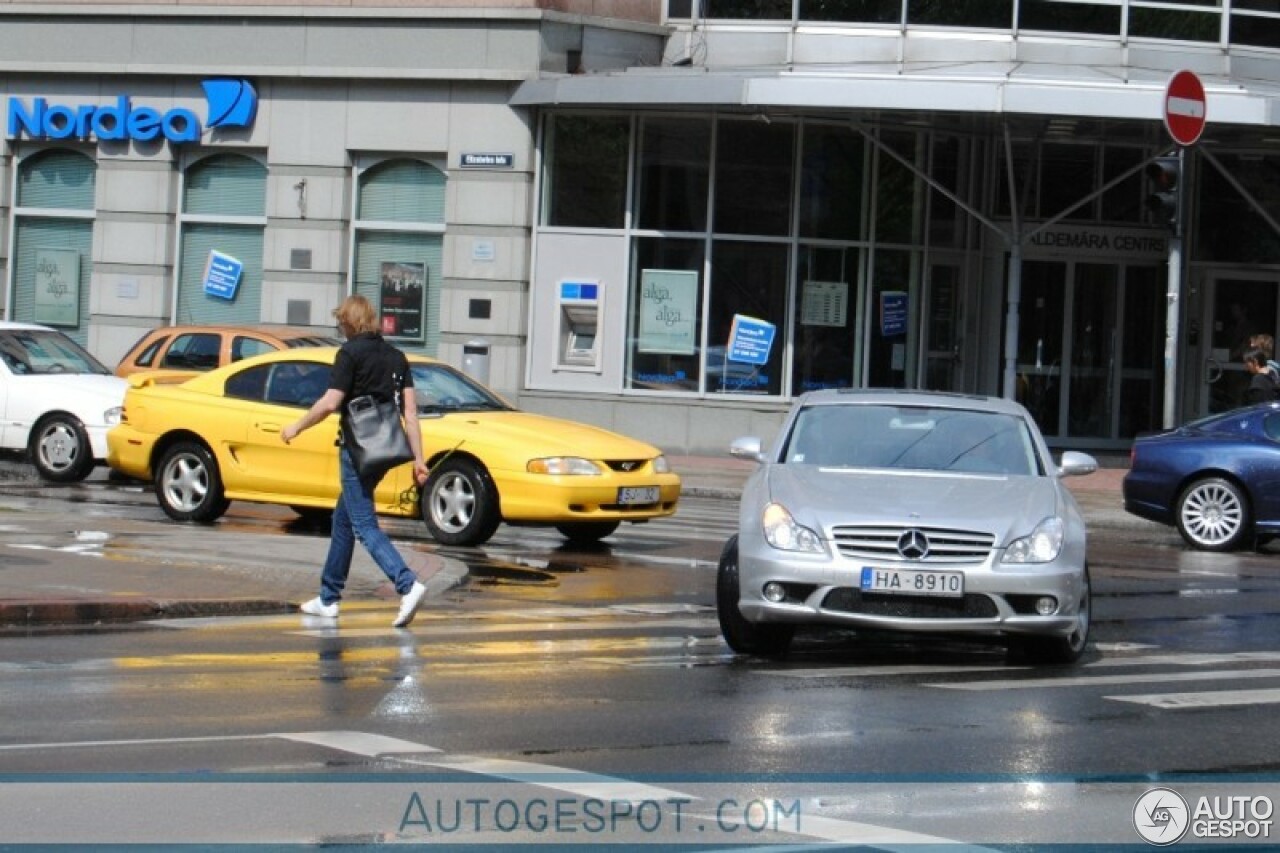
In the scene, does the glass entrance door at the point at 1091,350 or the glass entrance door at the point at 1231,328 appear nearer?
the glass entrance door at the point at 1091,350

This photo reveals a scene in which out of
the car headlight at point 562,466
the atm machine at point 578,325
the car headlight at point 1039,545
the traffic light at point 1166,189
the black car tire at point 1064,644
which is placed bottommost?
the black car tire at point 1064,644

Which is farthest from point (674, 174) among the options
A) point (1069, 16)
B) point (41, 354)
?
point (41, 354)

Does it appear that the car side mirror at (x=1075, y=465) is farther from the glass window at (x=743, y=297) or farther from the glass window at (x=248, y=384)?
the glass window at (x=743, y=297)

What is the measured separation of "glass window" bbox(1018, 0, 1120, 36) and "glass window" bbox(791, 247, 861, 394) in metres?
3.76

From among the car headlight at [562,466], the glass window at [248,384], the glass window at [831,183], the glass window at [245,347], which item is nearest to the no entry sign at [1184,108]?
the glass window at [831,183]

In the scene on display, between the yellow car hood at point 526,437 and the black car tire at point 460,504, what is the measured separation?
0.71 feet

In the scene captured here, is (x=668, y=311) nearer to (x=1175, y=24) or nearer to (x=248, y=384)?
(x=1175, y=24)

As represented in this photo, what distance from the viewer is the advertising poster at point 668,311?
29.6 m

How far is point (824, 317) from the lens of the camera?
97.5 feet

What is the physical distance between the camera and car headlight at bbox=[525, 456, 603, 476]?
16.6 metres

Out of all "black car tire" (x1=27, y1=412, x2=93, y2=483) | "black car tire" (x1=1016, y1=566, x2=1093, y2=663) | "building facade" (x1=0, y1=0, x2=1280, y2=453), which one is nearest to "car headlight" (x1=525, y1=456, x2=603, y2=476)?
"black car tire" (x1=1016, y1=566, x2=1093, y2=663)

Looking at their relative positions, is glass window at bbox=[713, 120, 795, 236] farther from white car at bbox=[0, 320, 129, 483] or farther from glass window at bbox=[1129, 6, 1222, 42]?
white car at bbox=[0, 320, 129, 483]

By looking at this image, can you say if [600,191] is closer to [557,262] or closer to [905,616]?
[557,262]

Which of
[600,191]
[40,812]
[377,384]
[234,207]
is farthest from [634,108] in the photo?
[40,812]
